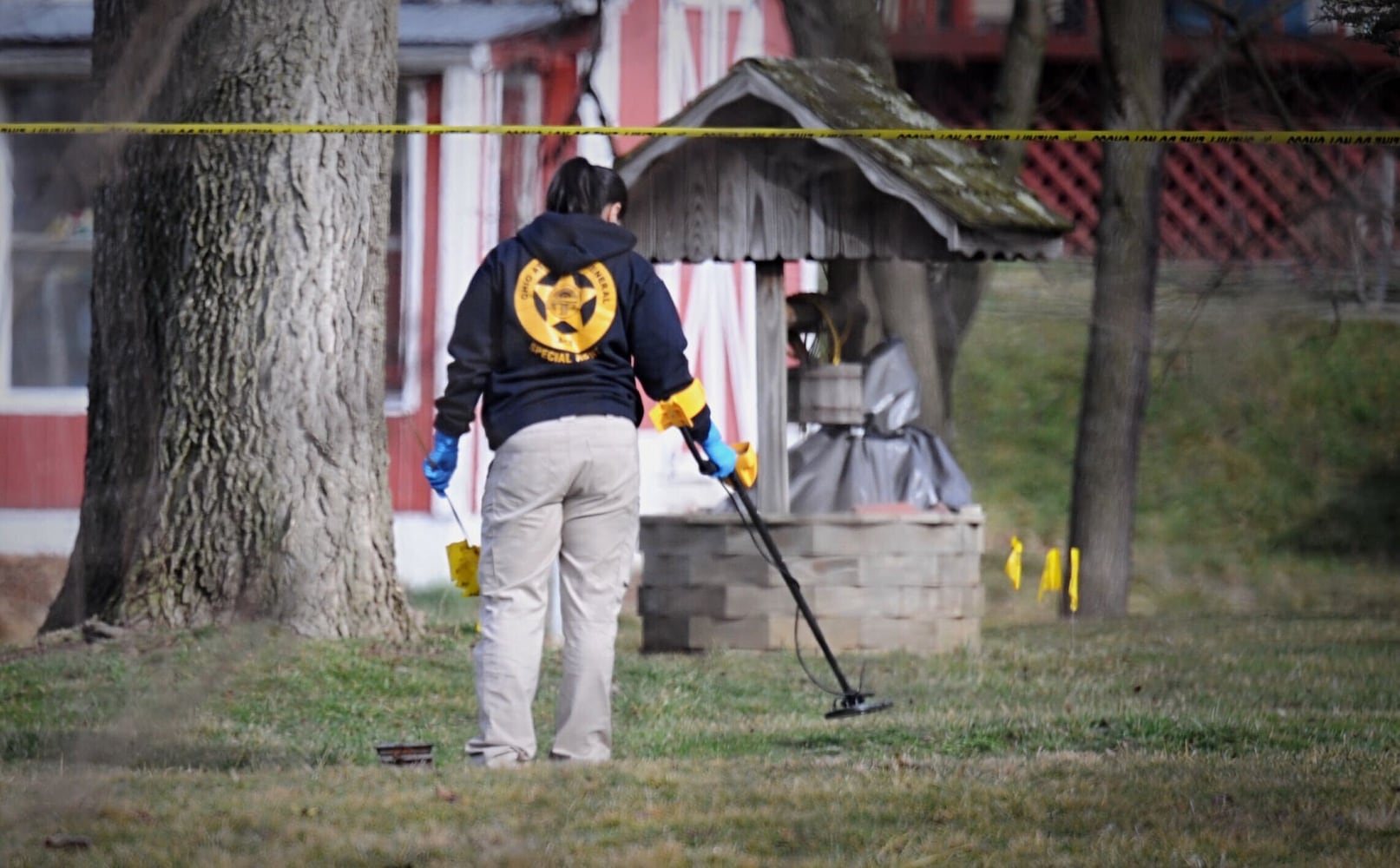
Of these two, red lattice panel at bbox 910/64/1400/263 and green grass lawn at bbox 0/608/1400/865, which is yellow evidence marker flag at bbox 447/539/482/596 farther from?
red lattice panel at bbox 910/64/1400/263

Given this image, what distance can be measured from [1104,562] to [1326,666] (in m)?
3.85

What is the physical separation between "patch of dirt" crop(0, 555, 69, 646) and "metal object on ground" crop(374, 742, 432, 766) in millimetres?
4982

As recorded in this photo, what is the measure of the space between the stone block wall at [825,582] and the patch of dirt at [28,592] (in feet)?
11.0

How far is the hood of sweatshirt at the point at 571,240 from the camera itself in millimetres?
5812

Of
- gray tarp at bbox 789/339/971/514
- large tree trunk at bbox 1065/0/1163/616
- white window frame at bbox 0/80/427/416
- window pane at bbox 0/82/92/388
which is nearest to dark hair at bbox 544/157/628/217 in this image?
window pane at bbox 0/82/92/388

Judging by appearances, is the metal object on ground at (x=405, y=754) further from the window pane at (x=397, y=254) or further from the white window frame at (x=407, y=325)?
the window pane at (x=397, y=254)

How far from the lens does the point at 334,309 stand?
8898 millimetres

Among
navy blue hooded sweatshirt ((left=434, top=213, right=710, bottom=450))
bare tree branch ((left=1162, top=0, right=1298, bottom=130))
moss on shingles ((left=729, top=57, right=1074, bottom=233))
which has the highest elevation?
bare tree branch ((left=1162, top=0, right=1298, bottom=130))

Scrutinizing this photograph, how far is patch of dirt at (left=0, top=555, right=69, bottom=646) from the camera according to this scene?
10914mm

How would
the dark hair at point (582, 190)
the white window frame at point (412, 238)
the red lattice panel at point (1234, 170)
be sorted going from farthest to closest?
the white window frame at point (412, 238) < the red lattice panel at point (1234, 170) < the dark hair at point (582, 190)

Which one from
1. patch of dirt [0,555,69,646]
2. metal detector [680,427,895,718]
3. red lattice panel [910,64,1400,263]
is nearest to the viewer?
metal detector [680,427,895,718]

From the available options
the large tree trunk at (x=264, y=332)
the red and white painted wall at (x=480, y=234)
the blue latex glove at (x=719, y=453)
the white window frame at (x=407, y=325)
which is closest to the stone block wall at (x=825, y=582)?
the large tree trunk at (x=264, y=332)

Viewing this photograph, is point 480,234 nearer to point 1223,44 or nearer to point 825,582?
point 1223,44

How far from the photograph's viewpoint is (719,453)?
6164 millimetres
